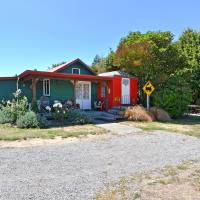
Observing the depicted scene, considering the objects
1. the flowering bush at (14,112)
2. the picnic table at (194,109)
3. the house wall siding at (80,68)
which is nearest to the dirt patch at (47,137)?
the flowering bush at (14,112)

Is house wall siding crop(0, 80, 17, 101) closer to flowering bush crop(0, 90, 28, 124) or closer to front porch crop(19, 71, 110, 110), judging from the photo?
front porch crop(19, 71, 110, 110)

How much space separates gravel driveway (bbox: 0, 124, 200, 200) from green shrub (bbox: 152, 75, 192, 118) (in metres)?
7.50

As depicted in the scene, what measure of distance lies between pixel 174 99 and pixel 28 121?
10.3 metres

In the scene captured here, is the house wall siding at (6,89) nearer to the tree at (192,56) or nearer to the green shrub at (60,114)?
the green shrub at (60,114)

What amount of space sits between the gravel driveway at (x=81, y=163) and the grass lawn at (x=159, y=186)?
0.32 m

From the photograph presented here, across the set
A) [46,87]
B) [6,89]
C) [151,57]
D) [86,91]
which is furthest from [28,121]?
[151,57]

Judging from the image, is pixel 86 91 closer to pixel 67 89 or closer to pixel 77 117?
pixel 67 89

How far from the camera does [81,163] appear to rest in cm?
710

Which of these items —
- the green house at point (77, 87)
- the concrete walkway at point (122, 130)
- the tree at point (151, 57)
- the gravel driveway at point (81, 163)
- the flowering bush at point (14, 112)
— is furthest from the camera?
the tree at point (151, 57)

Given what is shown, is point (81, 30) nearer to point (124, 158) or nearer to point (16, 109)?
point (16, 109)

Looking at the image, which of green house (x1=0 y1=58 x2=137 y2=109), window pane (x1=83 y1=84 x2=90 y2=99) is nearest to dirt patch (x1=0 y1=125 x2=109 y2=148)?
green house (x1=0 y1=58 x2=137 y2=109)

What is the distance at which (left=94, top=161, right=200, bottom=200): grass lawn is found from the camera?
4.95m

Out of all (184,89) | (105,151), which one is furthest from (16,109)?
(184,89)

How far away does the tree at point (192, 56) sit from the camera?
23642 mm
